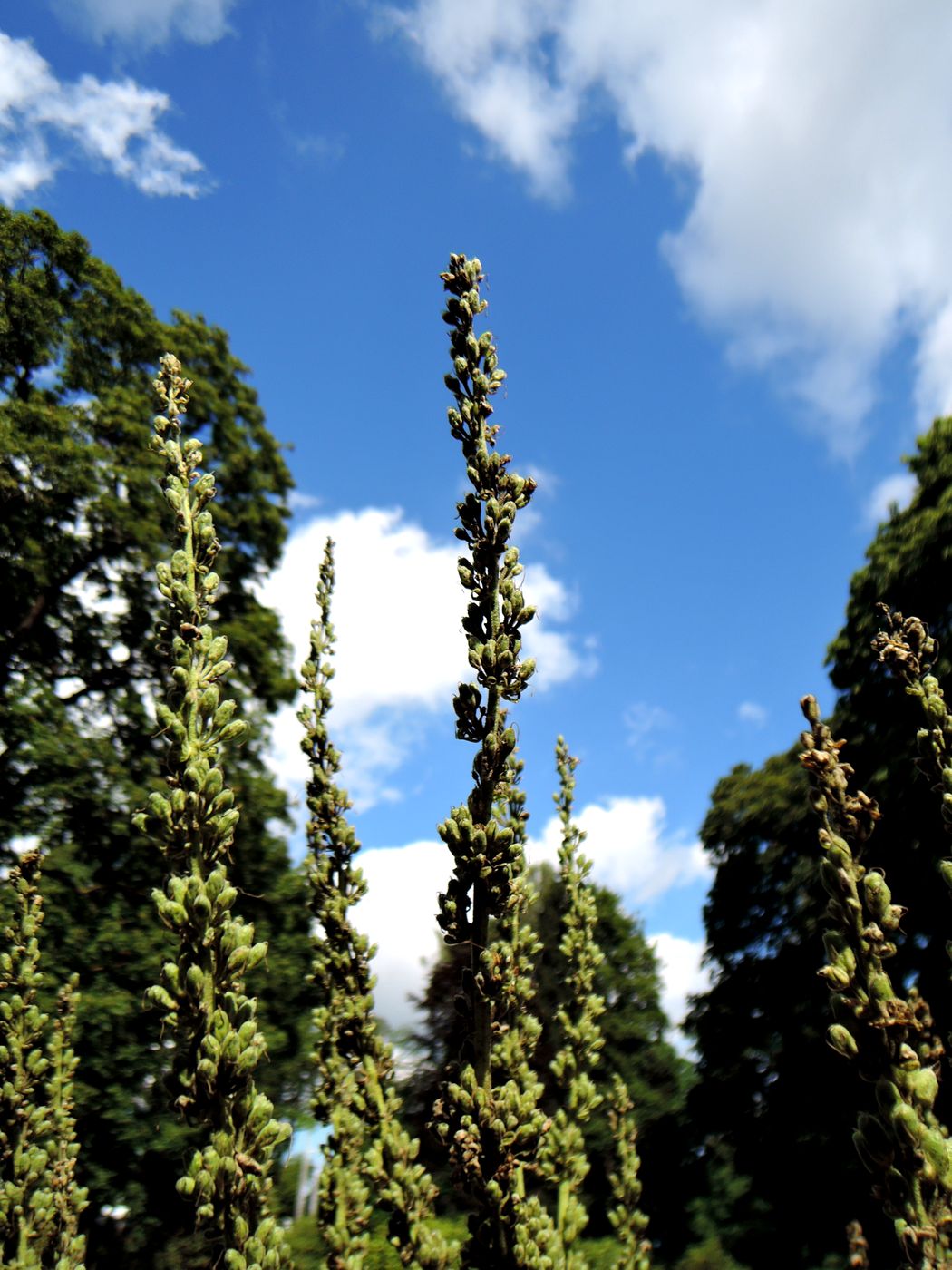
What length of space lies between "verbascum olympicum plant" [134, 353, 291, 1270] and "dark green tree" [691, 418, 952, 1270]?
11.3m

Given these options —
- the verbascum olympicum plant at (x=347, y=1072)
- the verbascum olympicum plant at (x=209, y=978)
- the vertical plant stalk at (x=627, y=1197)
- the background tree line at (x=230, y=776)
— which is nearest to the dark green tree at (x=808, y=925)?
the background tree line at (x=230, y=776)

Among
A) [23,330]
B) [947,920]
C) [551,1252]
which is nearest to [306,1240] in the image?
[947,920]

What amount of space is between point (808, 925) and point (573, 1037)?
13043 millimetres

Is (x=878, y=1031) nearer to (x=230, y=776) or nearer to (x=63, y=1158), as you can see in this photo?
(x=63, y=1158)

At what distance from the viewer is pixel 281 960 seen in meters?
17.2

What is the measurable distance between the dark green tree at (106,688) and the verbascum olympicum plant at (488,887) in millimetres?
12135

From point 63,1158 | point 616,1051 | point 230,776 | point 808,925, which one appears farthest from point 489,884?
point 616,1051

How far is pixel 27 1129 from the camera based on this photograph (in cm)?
576

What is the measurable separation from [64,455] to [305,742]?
13035mm

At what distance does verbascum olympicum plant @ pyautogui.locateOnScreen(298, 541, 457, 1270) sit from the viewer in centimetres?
480

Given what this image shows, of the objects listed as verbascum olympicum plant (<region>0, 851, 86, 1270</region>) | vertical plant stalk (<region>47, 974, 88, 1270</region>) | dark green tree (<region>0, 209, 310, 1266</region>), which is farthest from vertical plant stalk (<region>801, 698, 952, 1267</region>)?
dark green tree (<region>0, 209, 310, 1266</region>)

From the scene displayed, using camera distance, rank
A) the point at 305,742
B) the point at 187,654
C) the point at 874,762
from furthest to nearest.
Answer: the point at 874,762
the point at 305,742
the point at 187,654

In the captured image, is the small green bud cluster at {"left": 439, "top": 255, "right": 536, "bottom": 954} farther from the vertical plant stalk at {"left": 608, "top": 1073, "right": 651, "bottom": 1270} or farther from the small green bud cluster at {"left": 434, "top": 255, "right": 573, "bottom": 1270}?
the vertical plant stalk at {"left": 608, "top": 1073, "right": 651, "bottom": 1270}

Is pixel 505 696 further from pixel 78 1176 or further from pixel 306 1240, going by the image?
pixel 306 1240
